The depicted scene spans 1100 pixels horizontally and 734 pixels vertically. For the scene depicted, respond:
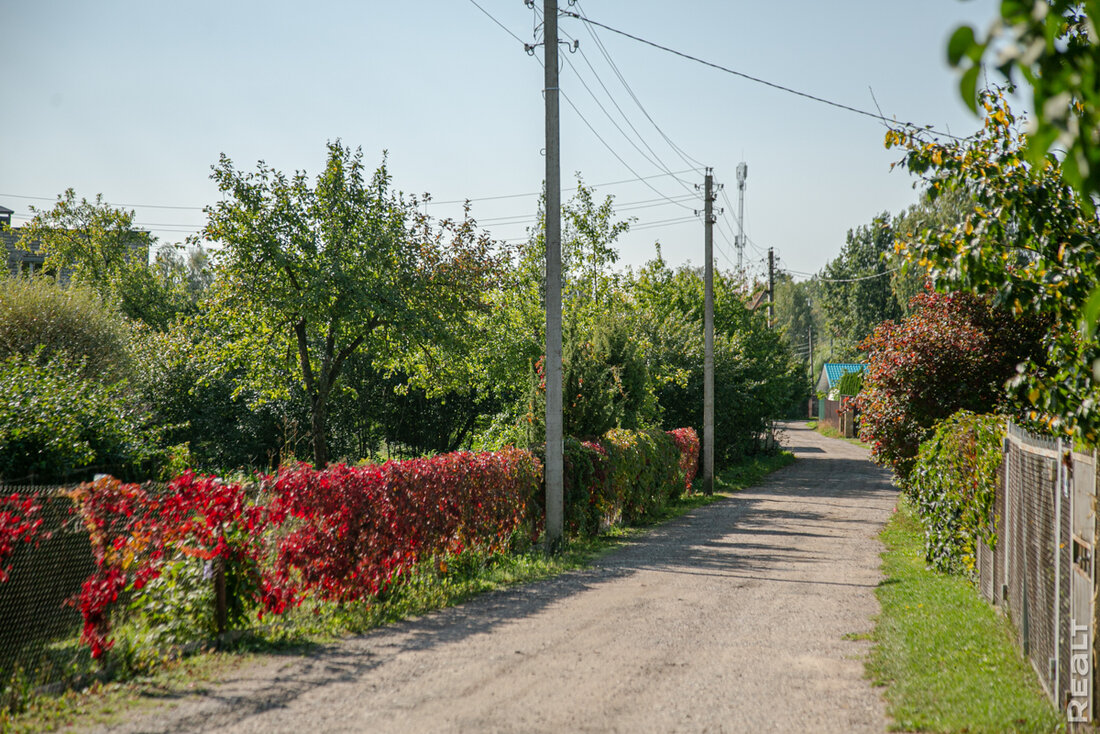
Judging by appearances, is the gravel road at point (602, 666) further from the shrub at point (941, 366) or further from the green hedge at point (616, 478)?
the shrub at point (941, 366)

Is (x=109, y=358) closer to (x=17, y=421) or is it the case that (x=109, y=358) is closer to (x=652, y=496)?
(x=17, y=421)

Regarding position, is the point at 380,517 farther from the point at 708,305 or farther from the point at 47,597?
the point at 708,305

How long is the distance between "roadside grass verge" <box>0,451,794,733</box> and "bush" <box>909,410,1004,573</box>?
15.0 feet

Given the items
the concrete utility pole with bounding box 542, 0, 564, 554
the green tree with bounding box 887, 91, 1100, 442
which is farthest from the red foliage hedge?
the green tree with bounding box 887, 91, 1100, 442

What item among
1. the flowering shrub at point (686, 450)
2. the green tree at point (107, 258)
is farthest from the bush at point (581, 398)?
the green tree at point (107, 258)

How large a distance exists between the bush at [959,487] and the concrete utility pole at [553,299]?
5.05m

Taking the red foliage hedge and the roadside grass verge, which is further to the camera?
the red foliage hedge

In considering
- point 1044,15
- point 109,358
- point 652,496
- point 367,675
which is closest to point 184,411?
point 109,358

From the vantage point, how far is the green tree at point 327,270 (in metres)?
18.3

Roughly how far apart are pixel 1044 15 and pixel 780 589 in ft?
29.5

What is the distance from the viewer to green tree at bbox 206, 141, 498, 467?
18.3m

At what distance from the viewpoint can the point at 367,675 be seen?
6.14m

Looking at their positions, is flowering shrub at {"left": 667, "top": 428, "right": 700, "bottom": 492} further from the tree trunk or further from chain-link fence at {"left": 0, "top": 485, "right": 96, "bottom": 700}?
chain-link fence at {"left": 0, "top": 485, "right": 96, "bottom": 700}

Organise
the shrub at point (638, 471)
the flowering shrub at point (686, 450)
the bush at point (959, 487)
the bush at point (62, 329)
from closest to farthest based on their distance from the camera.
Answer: the bush at point (959, 487)
the shrub at point (638, 471)
the flowering shrub at point (686, 450)
the bush at point (62, 329)
